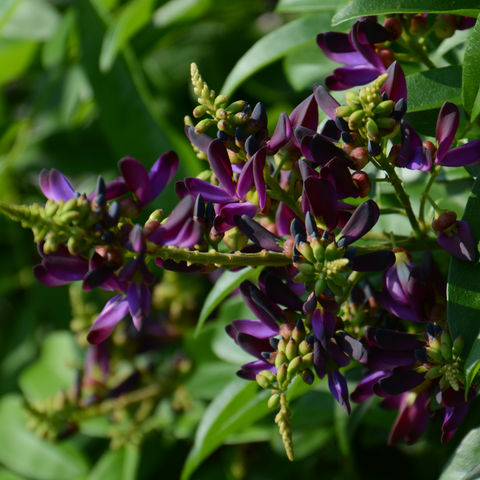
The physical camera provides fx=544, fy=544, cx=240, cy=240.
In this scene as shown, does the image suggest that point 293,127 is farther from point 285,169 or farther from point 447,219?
point 447,219

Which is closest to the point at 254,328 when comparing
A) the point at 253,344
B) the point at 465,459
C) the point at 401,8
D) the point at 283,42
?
the point at 253,344

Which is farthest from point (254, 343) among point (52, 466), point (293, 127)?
point (52, 466)

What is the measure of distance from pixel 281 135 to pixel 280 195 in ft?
0.30

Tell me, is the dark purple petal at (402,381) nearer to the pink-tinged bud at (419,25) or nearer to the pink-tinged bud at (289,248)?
the pink-tinged bud at (289,248)

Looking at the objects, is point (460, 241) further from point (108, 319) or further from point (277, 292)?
point (108, 319)

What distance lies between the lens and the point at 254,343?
34.2 inches

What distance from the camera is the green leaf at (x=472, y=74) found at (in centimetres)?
81

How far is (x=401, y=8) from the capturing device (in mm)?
863

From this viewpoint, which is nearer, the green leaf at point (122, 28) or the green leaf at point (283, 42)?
the green leaf at point (283, 42)

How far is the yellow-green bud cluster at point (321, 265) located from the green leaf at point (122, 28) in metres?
1.06

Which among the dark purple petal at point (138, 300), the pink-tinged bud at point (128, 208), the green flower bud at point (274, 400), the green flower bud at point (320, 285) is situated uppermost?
the pink-tinged bud at point (128, 208)

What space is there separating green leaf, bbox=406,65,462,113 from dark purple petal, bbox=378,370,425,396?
413mm

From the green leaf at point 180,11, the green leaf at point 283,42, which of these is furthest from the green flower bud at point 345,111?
the green leaf at point 180,11

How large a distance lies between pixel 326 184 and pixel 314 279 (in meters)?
0.13
